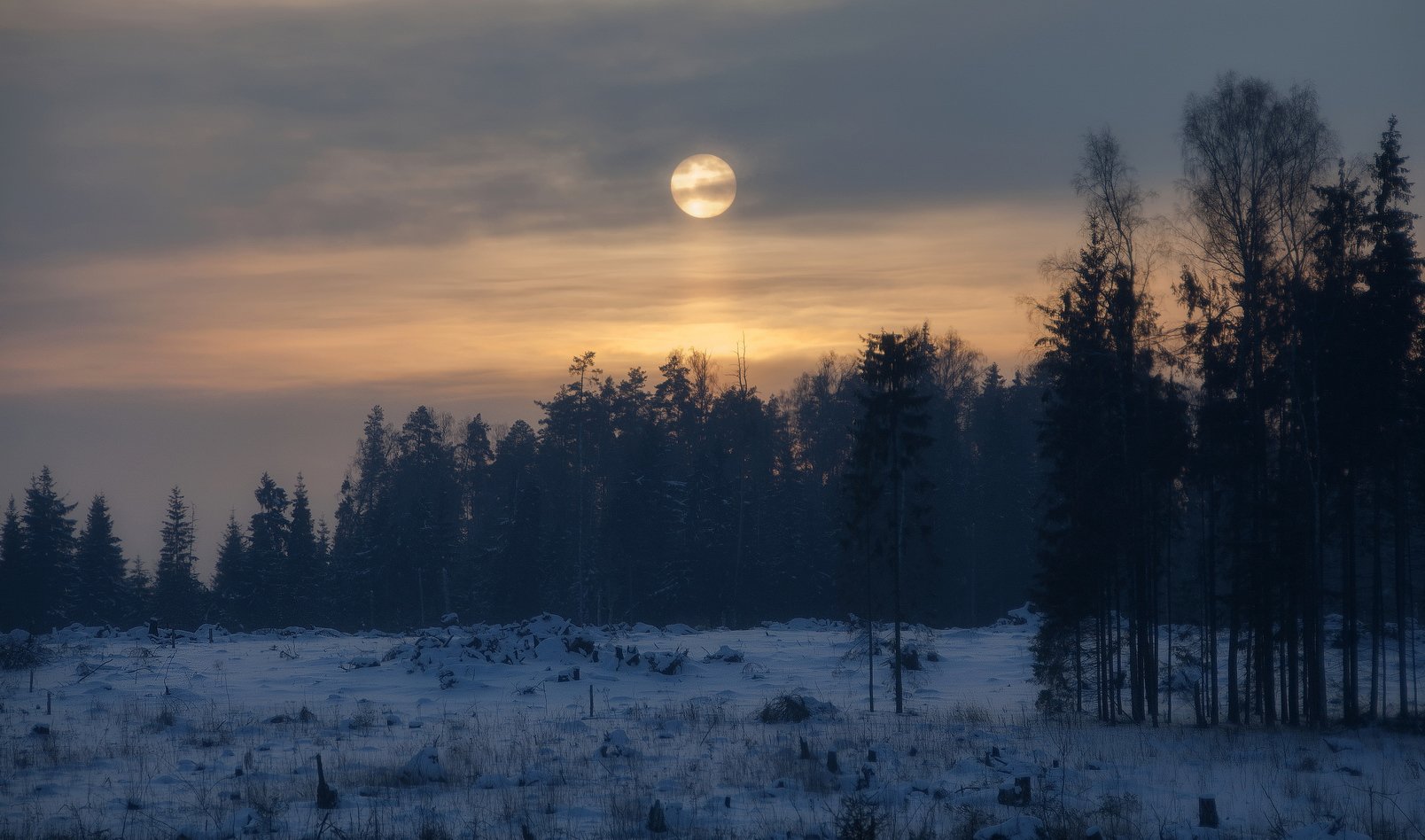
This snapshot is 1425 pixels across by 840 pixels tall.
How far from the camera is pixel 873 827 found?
37.7ft

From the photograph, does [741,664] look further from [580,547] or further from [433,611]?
[433,611]

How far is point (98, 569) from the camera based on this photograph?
79.6 metres

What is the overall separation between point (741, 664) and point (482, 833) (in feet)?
103

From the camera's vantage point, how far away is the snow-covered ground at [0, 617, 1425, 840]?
14.5 m

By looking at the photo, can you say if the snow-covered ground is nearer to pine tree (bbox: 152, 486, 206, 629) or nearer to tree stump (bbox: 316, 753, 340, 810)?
tree stump (bbox: 316, 753, 340, 810)

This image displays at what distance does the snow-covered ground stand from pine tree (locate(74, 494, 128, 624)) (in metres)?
43.5

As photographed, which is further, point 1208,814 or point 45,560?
point 45,560

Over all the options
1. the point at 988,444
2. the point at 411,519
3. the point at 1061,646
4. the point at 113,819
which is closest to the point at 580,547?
the point at 411,519

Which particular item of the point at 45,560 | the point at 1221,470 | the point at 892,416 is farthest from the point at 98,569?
the point at 1221,470

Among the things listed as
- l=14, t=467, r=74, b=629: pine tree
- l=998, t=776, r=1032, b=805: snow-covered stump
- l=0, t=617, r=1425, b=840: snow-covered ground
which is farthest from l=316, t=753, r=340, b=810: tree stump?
l=14, t=467, r=74, b=629: pine tree

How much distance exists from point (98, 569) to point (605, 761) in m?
74.3

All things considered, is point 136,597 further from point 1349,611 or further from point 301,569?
point 1349,611

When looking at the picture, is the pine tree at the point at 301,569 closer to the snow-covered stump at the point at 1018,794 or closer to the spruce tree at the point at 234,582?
the spruce tree at the point at 234,582

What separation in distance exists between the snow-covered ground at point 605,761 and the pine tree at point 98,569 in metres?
43.5
